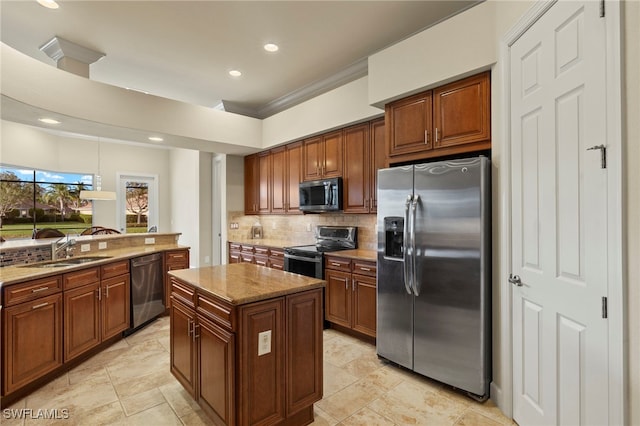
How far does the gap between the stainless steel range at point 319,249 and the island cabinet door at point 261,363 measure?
185 centimetres

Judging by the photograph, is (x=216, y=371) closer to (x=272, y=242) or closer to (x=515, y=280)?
(x=515, y=280)

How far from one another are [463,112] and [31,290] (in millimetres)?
3661

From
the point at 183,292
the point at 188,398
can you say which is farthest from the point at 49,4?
the point at 188,398

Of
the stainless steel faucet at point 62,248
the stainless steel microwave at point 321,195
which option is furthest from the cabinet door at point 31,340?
the stainless steel microwave at point 321,195

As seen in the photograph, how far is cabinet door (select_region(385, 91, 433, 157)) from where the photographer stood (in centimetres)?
274

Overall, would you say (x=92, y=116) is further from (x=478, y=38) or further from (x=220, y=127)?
(x=478, y=38)

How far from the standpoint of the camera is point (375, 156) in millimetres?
3668

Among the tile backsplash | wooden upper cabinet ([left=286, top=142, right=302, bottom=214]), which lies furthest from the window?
wooden upper cabinet ([left=286, top=142, right=302, bottom=214])

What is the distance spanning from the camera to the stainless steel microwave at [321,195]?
4.03 meters

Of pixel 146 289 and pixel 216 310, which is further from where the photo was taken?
pixel 146 289

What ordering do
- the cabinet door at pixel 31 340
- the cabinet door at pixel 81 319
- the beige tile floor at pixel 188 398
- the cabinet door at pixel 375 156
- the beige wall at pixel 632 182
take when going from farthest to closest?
the cabinet door at pixel 375 156 < the cabinet door at pixel 81 319 < the cabinet door at pixel 31 340 < the beige tile floor at pixel 188 398 < the beige wall at pixel 632 182

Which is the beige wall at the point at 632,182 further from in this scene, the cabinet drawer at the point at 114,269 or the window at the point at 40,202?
the window at the point at 40,202

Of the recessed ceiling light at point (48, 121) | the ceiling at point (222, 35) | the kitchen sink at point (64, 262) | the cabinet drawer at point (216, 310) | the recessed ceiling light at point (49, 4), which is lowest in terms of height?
the cabinet drawer at point (216, 310)

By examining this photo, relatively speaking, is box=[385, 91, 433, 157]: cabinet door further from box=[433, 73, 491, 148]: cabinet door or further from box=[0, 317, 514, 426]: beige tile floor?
box=[0, 317, 514, 426]: beige tile floor
